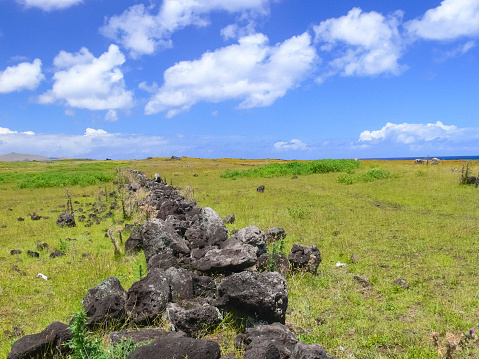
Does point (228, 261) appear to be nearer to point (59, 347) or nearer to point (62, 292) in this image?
point (59, 347)

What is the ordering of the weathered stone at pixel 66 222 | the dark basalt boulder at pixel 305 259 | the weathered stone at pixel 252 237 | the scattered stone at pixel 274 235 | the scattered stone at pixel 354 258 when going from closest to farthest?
the weathered stone at pixel 252 237
the dark basalt boulder at pixel 305 259
the scattered stone at pixel 354 258
the scattered stone at pixel 274 235
the weathered stone at pixel 66 222

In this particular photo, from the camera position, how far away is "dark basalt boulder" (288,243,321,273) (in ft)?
30.9

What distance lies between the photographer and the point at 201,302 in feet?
21.1

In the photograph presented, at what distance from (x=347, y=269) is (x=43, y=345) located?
26.2 ft

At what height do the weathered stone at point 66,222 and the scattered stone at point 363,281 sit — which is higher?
the weathered stone at point 66,222

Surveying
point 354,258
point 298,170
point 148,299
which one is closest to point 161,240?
point 148,299

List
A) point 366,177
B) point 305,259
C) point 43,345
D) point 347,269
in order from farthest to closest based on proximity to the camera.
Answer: point 366,177
point 347,269
point 305,259
point 43,345

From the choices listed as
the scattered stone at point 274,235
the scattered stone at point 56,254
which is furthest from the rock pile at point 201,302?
the scattered stone at point 56,254

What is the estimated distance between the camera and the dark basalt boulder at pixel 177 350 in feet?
13.8

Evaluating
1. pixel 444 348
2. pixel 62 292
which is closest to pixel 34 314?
pixel 62 292

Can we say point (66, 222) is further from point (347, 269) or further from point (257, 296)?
point (257, 296)

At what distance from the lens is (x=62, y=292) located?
847 centimetres

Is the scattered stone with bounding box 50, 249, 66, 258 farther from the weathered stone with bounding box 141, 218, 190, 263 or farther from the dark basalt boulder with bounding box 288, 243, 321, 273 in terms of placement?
the dark basalt boulder with bounding box 288, 243, 321, 273

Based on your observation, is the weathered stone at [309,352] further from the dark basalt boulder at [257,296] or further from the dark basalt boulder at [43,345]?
the dark basalt boulder at [43,345]
